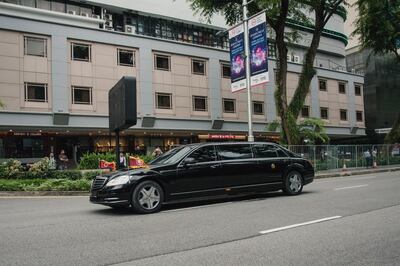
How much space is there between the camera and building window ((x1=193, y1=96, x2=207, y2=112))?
39.0m

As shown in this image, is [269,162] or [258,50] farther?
[258,50]

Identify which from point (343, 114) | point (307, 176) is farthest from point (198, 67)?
point (307, 176)

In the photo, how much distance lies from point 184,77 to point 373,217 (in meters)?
30.5

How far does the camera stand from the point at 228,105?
1636 inches

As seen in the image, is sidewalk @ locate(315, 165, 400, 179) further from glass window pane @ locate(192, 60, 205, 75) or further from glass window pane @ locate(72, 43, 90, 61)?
glass window pane @ locate(72, 43, 90, 61)

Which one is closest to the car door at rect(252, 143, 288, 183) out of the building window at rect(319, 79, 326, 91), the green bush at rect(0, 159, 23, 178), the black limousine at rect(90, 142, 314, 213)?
the black limousine at rect(90, 142, 314, 213)

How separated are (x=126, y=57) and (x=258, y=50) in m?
16.8

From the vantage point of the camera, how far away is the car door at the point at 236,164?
1151 cm

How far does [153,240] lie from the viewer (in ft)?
23.8

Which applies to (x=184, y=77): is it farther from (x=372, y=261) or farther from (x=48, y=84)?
(x=372, y=261)

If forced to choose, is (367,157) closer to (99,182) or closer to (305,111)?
(305,111)

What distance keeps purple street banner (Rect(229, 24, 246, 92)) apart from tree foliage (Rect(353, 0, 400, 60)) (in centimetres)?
1554

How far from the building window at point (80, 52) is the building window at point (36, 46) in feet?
6.48

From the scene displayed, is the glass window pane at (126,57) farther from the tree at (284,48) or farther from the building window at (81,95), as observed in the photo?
the tree at (284,48)
